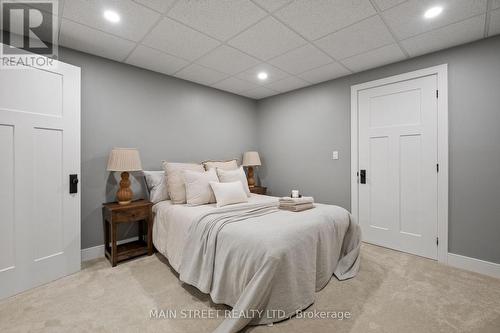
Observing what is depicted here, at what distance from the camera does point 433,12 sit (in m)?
2.00

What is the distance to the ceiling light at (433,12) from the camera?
194 centimetres

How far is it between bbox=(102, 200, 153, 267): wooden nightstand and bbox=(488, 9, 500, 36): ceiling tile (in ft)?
13.0

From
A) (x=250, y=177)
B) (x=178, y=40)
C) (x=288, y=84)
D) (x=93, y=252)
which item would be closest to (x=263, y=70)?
(x=288, y=84)

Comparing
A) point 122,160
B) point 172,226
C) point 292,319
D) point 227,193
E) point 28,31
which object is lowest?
point 292,319

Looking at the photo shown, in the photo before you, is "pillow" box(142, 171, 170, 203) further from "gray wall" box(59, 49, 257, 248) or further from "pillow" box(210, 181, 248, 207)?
"pillow" box(210, 181, 248, 207)

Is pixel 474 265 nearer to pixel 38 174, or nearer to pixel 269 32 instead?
pixel 269 32

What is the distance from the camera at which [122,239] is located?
301 cm

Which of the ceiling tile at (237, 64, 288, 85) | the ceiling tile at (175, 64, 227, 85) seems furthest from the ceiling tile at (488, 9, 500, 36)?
the ceiling tile at (175, 64, 227, 85)

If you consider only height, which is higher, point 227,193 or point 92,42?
point 92,42

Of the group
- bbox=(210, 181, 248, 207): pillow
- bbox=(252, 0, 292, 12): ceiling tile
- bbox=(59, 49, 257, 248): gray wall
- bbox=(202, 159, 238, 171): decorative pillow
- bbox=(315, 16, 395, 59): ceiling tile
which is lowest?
bbox=(210, 181, 248, 207): pillow

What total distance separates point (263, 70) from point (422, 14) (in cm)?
185

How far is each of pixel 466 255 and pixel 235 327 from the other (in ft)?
8.97

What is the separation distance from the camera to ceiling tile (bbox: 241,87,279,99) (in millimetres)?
4201

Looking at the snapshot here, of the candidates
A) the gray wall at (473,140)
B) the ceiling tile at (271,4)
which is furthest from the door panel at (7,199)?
the gray wall at (473,140)
